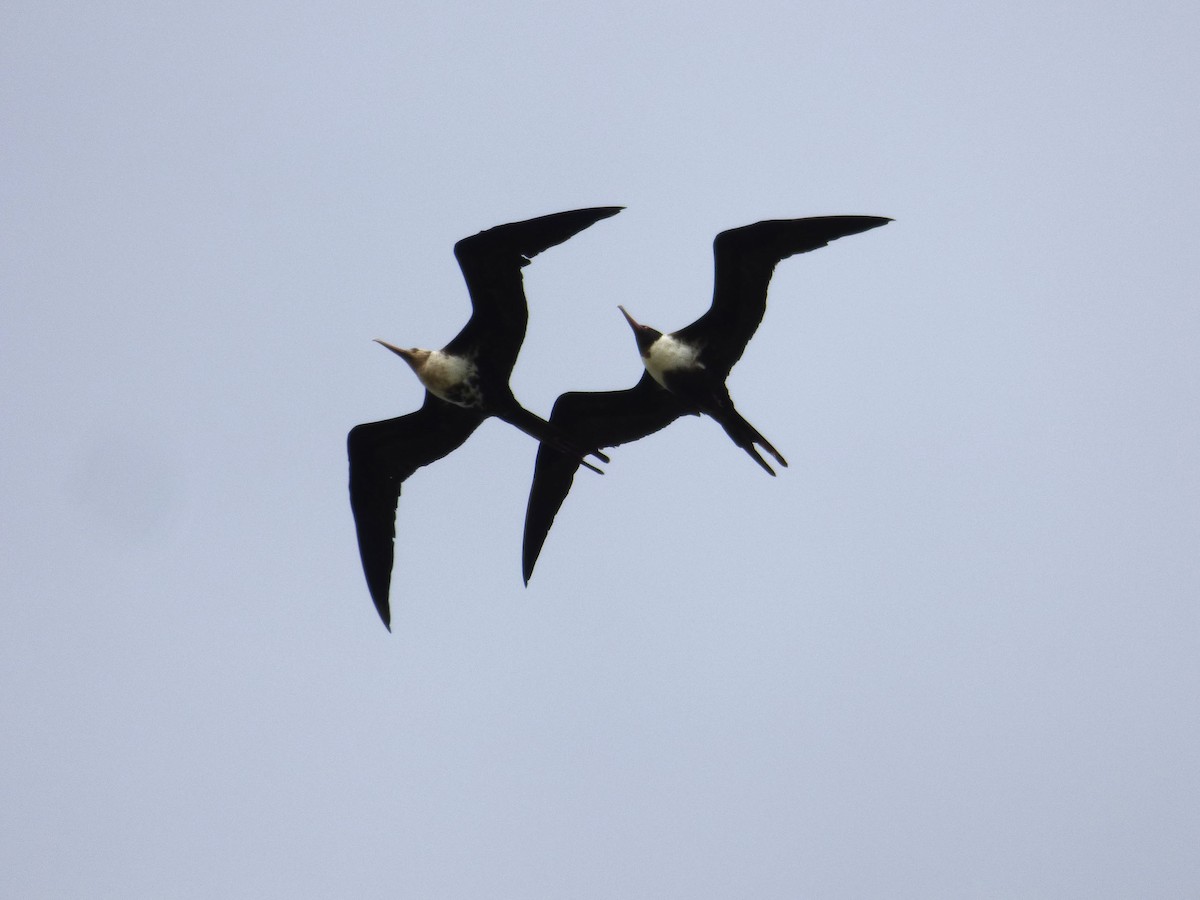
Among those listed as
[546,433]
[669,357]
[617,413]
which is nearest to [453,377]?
[546,433]

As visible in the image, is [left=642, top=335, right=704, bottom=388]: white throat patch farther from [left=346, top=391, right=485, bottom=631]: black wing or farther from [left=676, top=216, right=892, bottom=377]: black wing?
[left=346, top=391, right=485, bottom=631]: black wing

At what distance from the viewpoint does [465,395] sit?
1750 centimetres

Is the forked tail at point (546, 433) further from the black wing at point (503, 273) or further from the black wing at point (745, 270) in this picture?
the black wing at point (745, 270)

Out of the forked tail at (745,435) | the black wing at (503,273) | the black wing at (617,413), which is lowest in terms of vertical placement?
the forked tail at (745,435)

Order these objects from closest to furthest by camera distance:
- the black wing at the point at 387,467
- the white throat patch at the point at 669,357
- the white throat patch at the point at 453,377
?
the white throat patch at the point at 453,377 → the white throat patch at the point at 669,357 → the black wing at the point at 387,467

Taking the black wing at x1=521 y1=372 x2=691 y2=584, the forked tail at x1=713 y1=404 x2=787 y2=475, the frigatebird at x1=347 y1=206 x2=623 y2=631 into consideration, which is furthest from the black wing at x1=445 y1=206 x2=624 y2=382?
the forked tail at x1=713 y1=404 x2=787 y2=475

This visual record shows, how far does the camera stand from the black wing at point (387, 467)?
17.9 metres

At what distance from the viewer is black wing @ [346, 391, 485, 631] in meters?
17.9

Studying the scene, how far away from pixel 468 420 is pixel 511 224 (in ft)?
8.03

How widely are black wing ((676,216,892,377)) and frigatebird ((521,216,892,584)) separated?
0.03 ft

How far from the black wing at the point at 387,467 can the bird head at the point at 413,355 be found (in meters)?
0.40

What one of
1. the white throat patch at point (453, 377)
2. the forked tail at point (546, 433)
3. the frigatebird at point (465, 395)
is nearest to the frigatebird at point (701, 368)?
the forked tail at point (546, 433)

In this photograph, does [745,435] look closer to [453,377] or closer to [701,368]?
[701,368]

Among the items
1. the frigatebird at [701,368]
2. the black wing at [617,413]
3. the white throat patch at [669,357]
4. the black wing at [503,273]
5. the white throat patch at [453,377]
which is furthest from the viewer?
the black wing at [617,413]
